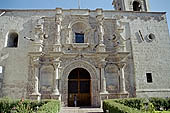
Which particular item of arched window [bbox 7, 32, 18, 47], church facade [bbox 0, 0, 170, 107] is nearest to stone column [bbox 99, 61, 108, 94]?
church facade [bbox 0, 0, 170, 107]

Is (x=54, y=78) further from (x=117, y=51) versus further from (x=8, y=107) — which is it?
(x=117, y=51)

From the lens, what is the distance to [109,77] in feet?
36.1

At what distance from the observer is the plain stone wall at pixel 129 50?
10.8 metres

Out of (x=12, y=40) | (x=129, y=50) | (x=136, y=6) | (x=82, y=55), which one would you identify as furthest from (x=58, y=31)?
(x=136, y=6)

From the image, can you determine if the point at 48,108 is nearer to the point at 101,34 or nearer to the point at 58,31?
the point at 58,31

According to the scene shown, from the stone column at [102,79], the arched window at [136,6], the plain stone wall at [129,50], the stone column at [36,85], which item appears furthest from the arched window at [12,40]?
the arched window at [136,6]

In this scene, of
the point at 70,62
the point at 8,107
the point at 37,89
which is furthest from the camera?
Answer: the point at 70,62

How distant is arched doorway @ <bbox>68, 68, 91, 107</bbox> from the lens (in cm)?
1086

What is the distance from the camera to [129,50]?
38.7 ft

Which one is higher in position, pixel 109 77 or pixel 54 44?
pixel 54 44

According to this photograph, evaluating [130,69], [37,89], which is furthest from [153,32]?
[37,89]

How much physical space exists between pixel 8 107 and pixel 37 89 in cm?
235

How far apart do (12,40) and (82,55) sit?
6170mm

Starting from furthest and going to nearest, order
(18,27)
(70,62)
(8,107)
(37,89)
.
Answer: (18,27) < (70,62) < (37,89) < (8,107)
